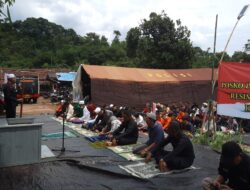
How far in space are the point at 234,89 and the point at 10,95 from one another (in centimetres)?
550

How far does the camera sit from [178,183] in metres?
5.01

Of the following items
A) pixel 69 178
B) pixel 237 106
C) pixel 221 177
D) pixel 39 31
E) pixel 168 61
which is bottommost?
pixel 69 178

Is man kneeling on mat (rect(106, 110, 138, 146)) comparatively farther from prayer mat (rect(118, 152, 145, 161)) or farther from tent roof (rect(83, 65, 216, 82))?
tent roof (rect(83, 65, 216, 82))

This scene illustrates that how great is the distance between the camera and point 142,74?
16844mm

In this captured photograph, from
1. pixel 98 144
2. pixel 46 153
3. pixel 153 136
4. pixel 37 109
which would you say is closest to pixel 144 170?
pixel 153 136

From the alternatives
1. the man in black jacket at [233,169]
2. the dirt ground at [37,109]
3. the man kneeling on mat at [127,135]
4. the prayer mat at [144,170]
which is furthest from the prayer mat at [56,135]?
the dirt ground at [37,109]

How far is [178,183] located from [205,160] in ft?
5.43

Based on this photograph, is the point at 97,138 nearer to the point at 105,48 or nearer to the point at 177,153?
the point at 177,153

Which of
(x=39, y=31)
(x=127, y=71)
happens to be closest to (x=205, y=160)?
(x=127, y=71)

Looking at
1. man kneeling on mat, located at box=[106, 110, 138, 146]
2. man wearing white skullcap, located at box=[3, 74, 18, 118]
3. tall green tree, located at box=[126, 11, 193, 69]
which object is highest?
tall green tree, located at box=[126, 11, 193, 69]

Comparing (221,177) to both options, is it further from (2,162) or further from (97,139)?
(97,139)

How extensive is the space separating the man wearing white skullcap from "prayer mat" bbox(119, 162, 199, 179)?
3753mm

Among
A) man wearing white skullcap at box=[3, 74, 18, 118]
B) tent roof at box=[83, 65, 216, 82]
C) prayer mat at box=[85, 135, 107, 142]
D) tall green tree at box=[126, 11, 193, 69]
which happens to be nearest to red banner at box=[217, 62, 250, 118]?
prayer mat at box=[85, 135, 107, 142]

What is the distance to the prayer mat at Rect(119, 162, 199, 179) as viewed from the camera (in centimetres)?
535
